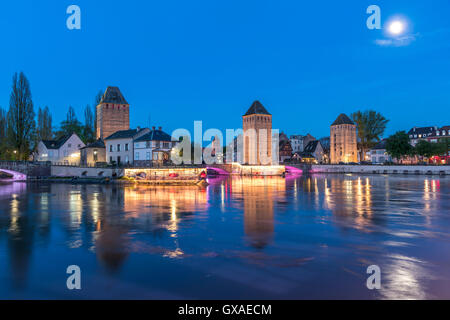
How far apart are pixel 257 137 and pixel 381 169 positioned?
35.0m

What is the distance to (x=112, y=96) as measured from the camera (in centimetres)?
9006

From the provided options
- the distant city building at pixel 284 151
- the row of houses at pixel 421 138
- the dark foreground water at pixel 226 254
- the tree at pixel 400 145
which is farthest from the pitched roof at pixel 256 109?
the dark foreground water at pixel 226 254

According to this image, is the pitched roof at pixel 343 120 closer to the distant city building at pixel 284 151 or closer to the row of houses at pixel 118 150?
the distant city building at pixel 284 151

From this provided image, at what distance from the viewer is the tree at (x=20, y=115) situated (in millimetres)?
62312

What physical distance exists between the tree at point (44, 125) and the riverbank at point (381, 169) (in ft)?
248

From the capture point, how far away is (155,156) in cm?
6419

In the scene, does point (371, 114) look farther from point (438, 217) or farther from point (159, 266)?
point (159, 266)

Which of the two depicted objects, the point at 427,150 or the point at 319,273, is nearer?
the point at 319,273

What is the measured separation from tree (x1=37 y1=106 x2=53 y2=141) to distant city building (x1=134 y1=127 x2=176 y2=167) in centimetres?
3664

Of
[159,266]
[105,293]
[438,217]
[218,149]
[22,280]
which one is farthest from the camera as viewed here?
[218,149]
